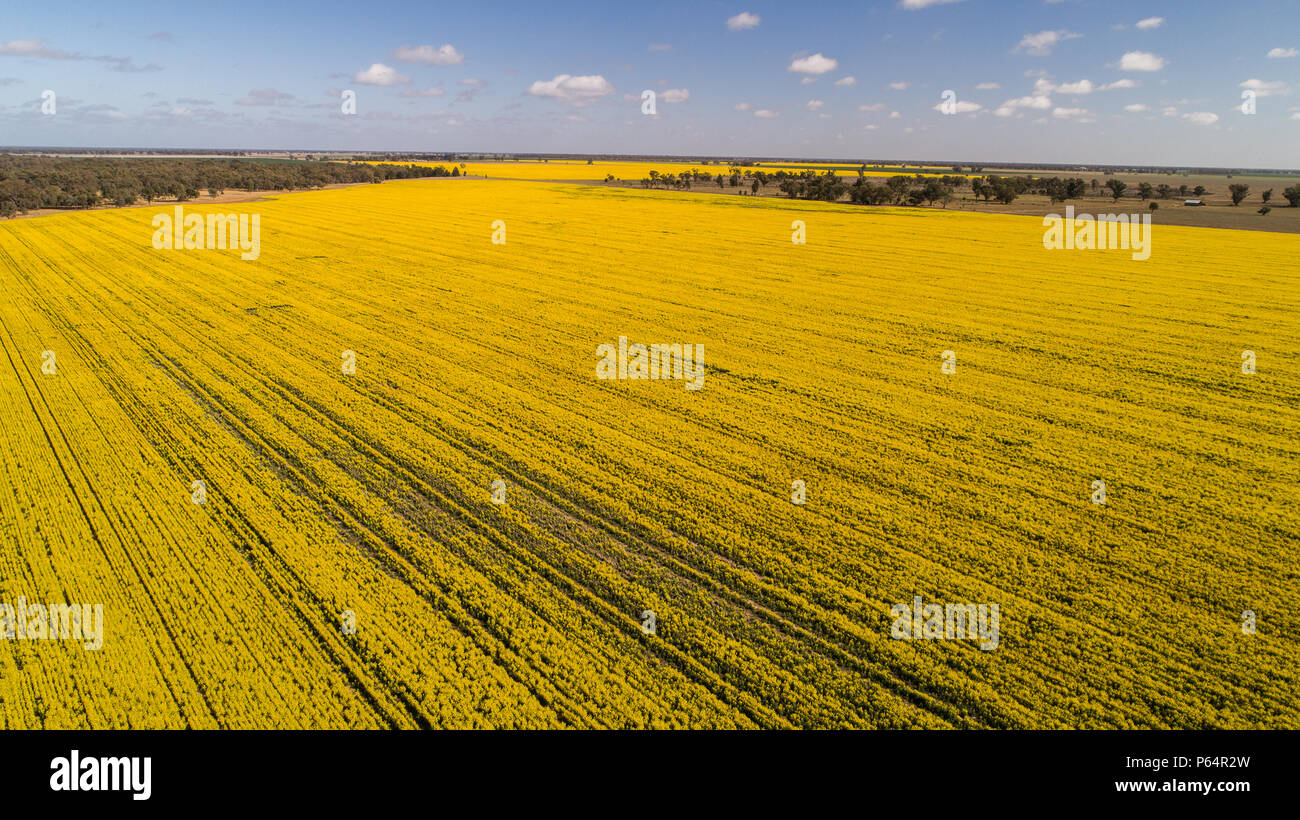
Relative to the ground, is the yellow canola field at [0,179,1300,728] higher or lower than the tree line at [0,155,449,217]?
lower

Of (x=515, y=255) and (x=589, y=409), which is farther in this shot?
(x=515, y=255)

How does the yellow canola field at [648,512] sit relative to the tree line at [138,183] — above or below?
below

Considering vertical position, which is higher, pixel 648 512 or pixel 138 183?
pixel 138 183

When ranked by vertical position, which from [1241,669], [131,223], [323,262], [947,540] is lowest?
[1241,669]

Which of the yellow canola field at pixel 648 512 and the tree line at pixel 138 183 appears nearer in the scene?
the yellow canola field at pixel 648 512

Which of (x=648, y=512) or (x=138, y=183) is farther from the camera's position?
(x=138, y=183)

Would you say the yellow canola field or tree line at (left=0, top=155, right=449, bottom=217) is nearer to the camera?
the yellow canola field
